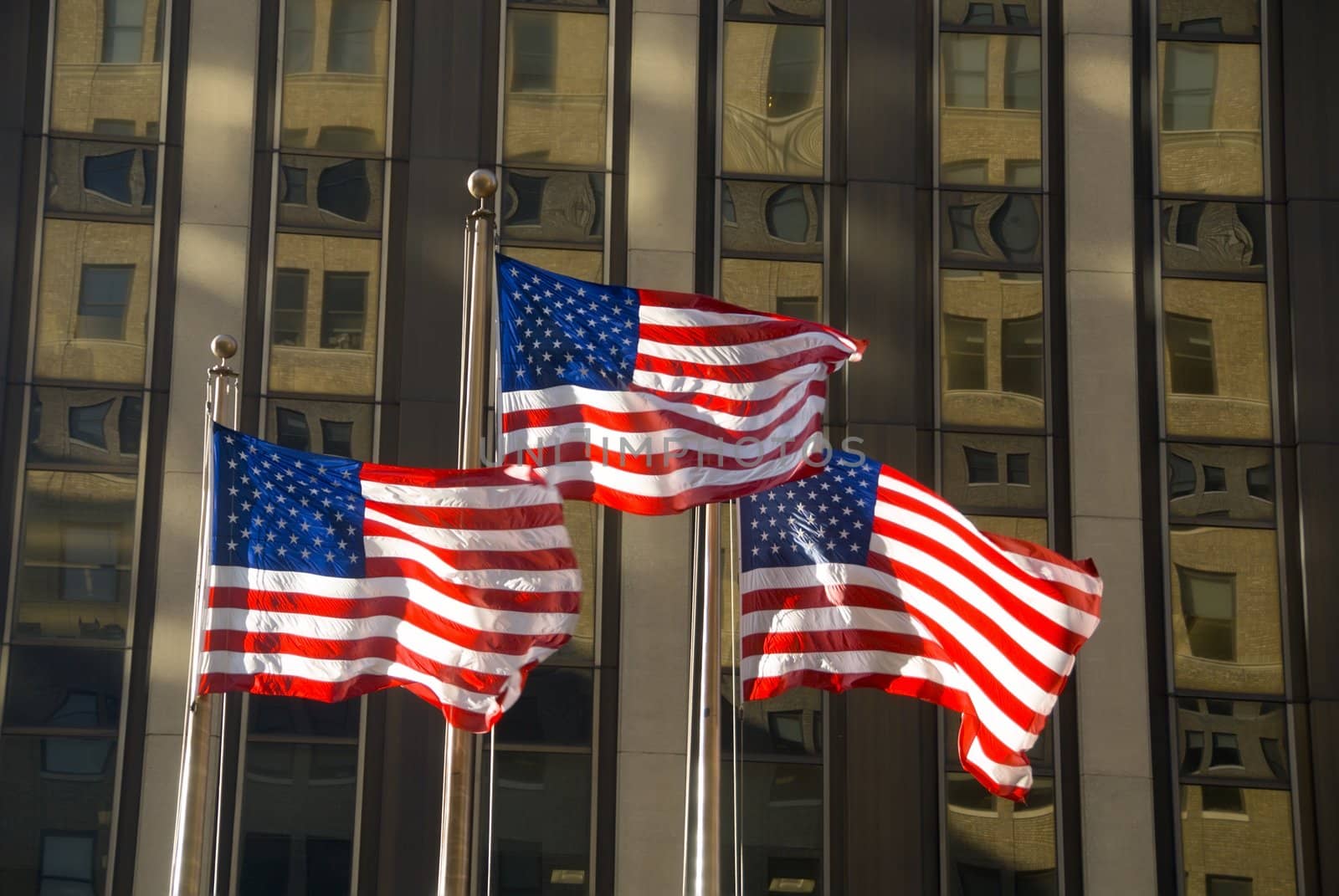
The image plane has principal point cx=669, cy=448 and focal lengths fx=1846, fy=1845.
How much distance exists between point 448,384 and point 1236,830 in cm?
989

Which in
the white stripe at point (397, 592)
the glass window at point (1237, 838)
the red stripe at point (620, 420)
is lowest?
the glass window at point (1237, 838)

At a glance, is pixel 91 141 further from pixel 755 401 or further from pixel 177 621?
pixel 755 401

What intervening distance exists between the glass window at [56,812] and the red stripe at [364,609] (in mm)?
6831

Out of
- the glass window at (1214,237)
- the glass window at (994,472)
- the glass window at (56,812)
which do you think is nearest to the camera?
the glass window at (56,812)

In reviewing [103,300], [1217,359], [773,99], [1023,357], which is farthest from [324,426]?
[1217,359]

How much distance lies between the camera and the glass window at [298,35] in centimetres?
2136

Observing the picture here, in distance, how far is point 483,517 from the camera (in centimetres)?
1323

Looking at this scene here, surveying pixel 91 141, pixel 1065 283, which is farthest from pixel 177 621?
pixel 1065 283

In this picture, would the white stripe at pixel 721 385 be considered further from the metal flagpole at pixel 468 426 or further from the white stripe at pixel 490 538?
the white stripe at pixel 490 538

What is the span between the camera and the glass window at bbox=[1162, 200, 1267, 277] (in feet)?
71.0

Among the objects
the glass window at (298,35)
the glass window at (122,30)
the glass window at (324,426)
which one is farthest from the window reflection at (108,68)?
the glass window at (324,426)

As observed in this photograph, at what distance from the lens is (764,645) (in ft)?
47.3

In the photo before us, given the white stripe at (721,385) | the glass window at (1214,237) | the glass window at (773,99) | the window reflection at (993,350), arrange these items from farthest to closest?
1. the glass window at (1214,237)
2. the glass window at (773,99)
3. the window reflection at (993,350)
4. the white stripe at (721,385)

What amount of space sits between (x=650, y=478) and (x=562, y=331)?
1327 millimetres
